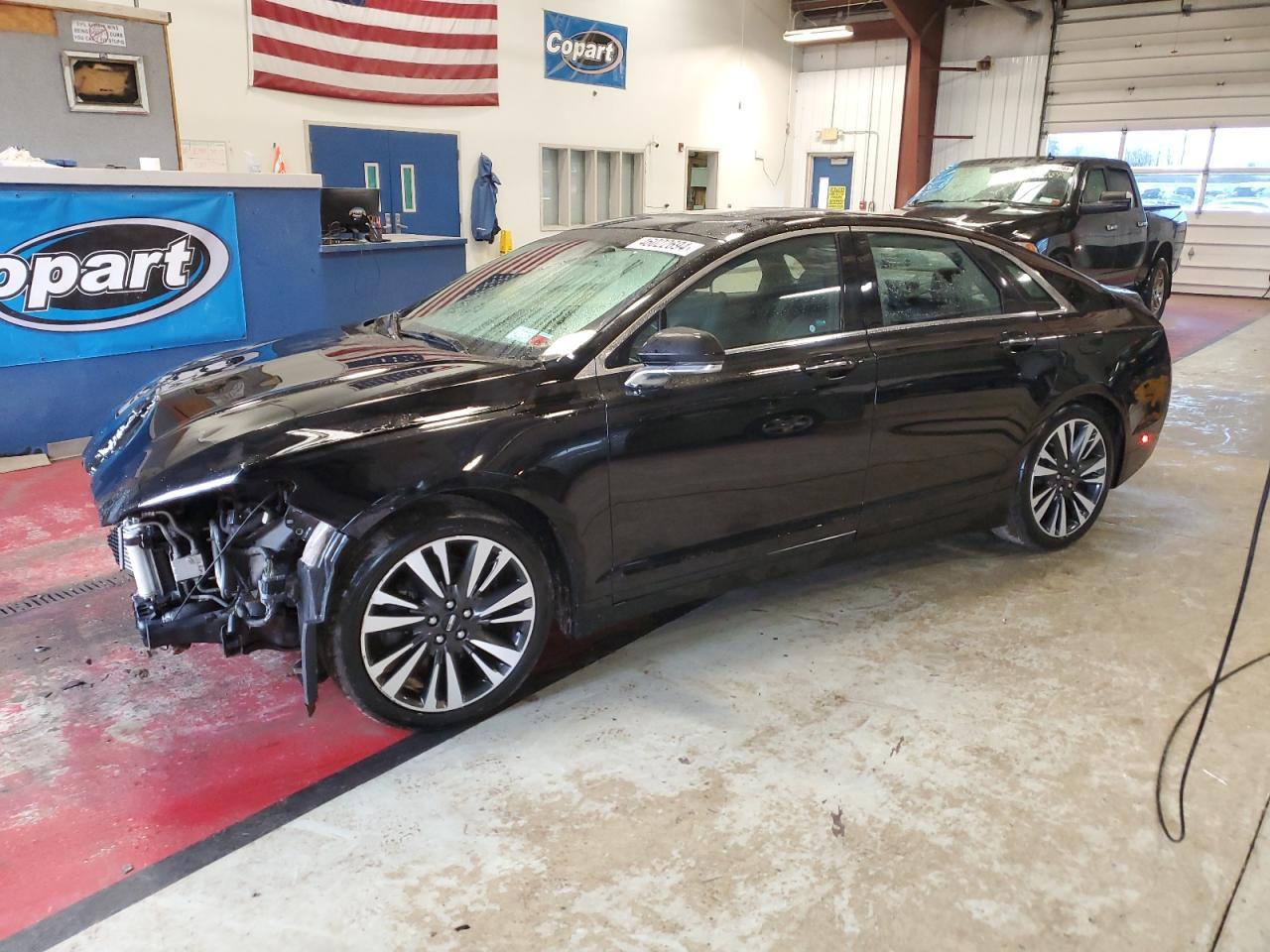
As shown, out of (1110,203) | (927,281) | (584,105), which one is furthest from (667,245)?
(584,105)

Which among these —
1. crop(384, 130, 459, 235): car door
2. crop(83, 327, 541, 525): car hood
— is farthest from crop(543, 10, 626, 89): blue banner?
crop(83, 327, 541, 525): car hood

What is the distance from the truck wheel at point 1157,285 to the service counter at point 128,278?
8459 mm

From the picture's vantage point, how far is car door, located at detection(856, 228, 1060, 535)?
131 inches

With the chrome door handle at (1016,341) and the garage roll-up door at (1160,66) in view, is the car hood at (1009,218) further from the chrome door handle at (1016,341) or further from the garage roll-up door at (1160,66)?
the garage roll-up door at (1160,66)

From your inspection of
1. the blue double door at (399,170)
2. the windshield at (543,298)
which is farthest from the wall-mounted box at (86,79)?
the windshield at (543,298)

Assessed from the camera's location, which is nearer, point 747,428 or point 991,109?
point 747,428

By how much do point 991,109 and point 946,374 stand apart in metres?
14.9

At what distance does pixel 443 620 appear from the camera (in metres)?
2.60

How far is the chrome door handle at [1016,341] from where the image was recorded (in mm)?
3582

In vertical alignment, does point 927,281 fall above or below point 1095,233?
below

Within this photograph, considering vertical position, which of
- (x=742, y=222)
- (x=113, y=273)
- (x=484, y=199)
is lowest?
(x=113, y=273)

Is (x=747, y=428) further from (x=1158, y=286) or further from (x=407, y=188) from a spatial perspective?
(x=407, y=188)

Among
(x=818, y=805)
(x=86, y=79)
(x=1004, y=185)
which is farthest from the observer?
(x=1004, y=185)

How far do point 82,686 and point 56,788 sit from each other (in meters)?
0.57
